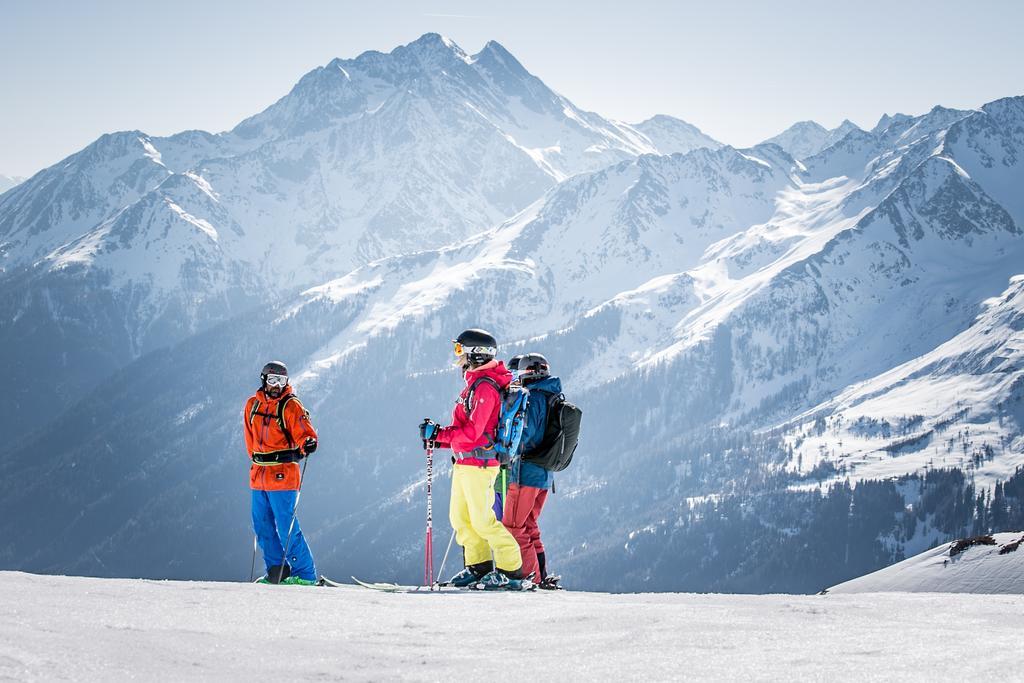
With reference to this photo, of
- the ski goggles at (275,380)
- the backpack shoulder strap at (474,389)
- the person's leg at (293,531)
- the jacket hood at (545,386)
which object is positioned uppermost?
the ski goggles at (275,380)

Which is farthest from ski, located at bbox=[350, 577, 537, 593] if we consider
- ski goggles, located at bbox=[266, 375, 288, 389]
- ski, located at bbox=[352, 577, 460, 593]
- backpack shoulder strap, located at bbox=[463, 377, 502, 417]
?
ski goggles, located at bbox=[266, 375, 288, 389]

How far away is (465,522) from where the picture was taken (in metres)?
14.2

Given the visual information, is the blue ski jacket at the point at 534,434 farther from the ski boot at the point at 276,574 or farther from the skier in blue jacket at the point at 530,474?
the ski boot at the point at 276,574

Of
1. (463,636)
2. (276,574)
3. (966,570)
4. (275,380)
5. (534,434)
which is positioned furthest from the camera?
(966,570)

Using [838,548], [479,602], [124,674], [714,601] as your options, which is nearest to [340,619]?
[479,602]

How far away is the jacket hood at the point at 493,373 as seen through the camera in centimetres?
1415

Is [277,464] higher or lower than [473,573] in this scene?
higher

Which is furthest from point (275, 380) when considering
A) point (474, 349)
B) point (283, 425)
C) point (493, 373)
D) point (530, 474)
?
point (530, 474)

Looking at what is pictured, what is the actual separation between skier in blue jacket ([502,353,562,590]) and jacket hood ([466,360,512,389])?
2.22 ft

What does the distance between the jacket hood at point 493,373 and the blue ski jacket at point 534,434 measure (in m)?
0.68

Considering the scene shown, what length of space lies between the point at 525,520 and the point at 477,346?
288 cm

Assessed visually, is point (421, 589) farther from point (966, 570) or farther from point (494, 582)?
point (966, 570)

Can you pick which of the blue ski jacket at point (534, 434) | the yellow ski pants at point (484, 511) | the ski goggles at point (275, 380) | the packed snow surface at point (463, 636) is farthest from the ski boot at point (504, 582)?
the ski goggles at point (275, 380)

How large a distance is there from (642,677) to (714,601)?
5079mm
